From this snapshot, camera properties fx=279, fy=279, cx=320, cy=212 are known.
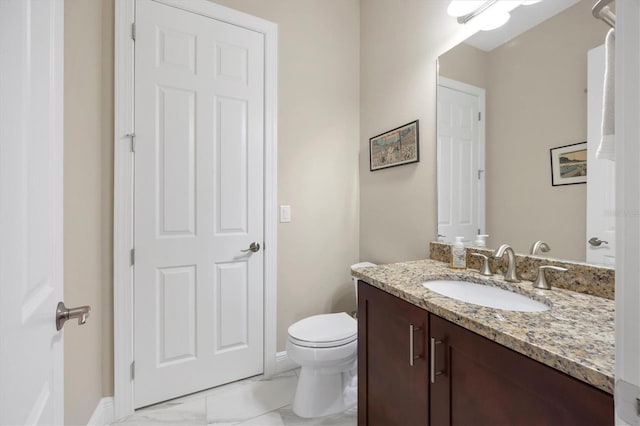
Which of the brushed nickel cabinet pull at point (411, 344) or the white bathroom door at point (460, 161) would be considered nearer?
the brushed nickel cabinet pull at point (411, 344)

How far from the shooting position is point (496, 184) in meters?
1.30

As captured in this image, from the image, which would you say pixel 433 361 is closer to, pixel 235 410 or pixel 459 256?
pixel 459 256

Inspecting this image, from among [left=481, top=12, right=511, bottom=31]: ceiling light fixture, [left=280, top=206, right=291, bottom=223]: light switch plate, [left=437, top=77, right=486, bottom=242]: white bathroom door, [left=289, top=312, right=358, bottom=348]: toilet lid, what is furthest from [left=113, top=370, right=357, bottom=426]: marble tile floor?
[left=481, top=12, right=511, bottom=31]: ceiling light fixture

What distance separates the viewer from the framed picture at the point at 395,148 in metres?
1.70

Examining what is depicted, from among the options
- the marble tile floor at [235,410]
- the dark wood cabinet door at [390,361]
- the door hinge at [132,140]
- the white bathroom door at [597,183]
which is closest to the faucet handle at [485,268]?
the white bathroom door at [597,183]

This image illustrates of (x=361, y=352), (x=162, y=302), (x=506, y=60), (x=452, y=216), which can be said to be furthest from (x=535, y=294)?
(x=162, y=302)

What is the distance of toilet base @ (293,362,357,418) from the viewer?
1535 millimetres

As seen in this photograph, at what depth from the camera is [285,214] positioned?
1988mm

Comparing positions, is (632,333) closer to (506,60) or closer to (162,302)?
(506,60)

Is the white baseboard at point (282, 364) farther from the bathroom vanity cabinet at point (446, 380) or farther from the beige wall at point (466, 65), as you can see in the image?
the beige wall at point (466, 65)

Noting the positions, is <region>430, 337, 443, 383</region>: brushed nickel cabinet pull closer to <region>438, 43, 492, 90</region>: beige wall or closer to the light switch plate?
<region>438, 43, 492, 90</region>: beige wall
